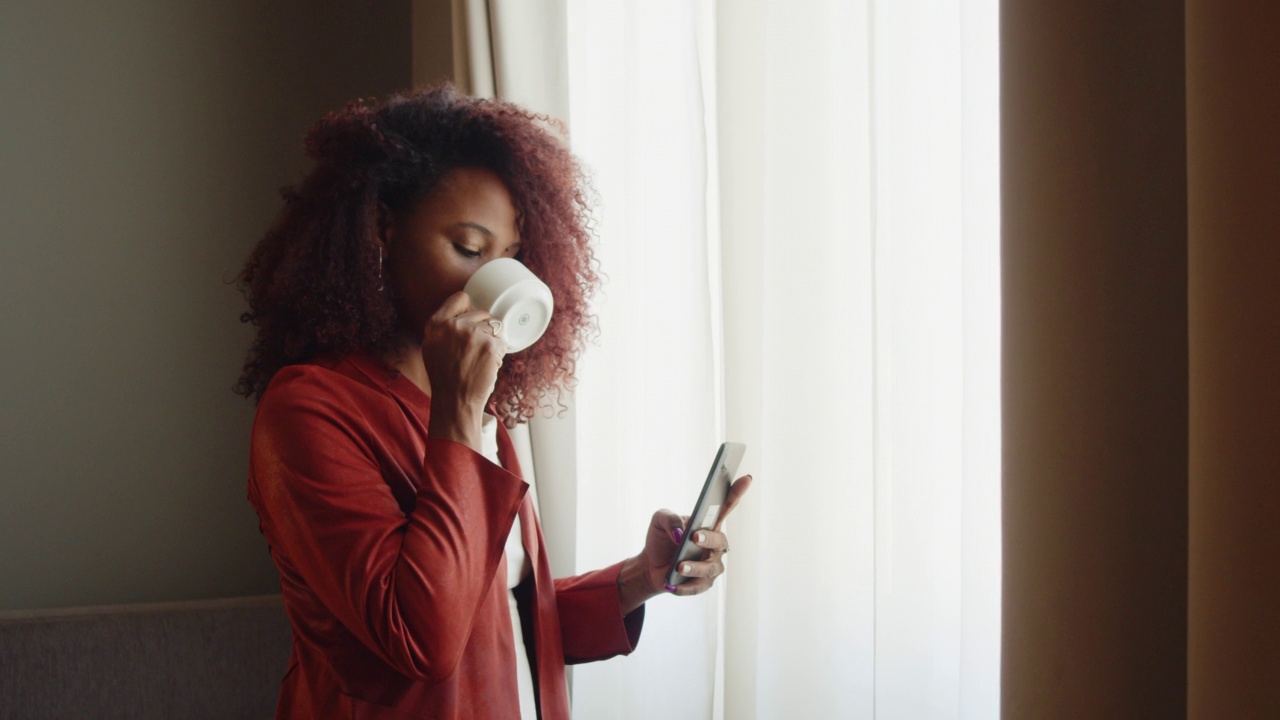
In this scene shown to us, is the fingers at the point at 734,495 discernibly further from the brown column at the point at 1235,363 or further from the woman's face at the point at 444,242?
the brown column at the point at 1235,363

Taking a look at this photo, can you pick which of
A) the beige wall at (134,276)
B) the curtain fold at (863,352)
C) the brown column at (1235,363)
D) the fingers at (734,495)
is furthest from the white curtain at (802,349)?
the beige wall at (134,276)

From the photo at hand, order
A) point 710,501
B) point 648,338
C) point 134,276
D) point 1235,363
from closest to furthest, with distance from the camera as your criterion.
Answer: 1. point 1235,363
2. point 710,501
3. point 648,338
4. point 134,276

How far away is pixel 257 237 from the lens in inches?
101

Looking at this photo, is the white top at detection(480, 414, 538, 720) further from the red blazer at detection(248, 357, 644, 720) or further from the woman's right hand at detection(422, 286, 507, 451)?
the woman's right hand at detection(422, 286, 507, 451)

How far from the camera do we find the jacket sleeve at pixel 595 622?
123 cm

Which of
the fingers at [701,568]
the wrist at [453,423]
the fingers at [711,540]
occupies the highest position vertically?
the wrist at [453,423]

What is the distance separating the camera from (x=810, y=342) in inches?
49.5

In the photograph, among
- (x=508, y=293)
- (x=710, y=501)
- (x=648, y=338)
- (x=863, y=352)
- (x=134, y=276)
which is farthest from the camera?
(x=134, y=276)

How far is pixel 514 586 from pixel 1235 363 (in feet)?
2.57

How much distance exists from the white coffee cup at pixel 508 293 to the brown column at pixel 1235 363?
60 centimetres

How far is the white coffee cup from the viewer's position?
3.18 ft

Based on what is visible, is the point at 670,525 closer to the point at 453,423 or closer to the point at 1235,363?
the point at 453,423

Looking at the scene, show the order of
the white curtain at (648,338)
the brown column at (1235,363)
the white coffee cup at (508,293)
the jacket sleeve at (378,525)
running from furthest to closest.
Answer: the white curtain at (648,338), the white coffee cup at (508,293), the jacket sleeve at (378,525), the brown column at (1235,363)

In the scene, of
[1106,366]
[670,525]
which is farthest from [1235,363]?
[670,525]
